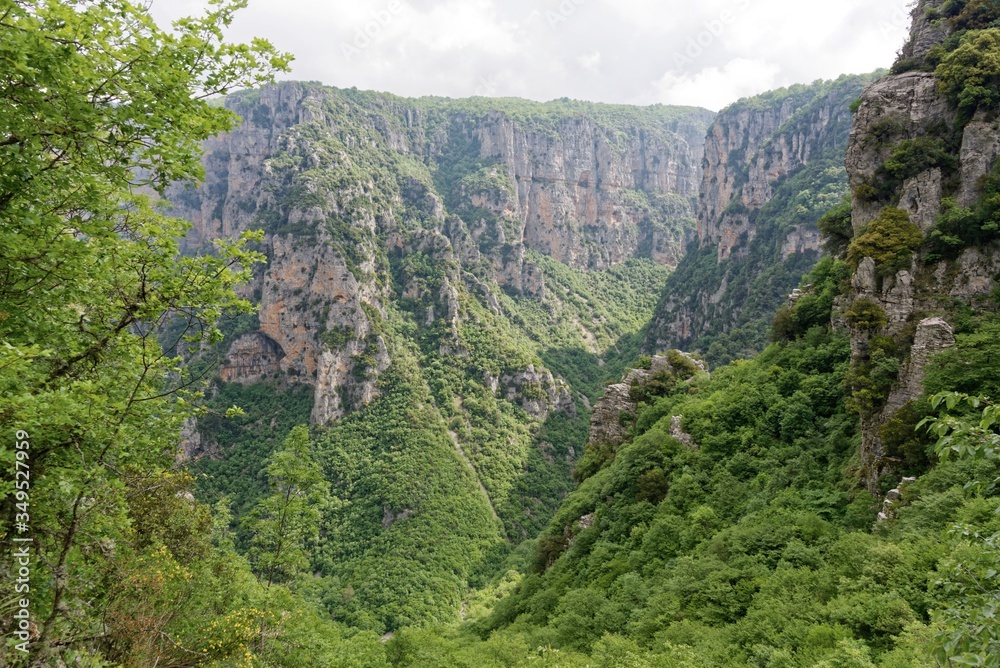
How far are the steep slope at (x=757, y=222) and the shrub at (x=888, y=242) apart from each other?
60.2m

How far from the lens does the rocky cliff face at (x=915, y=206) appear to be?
47.8 feet

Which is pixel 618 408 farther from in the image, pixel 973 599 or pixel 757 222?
pixel 757 222

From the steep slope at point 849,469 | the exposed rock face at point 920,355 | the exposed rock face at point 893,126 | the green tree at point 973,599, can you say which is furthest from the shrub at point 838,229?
the green tree at point 973,599

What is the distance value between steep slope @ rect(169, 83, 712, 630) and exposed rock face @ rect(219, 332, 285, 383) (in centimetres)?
36

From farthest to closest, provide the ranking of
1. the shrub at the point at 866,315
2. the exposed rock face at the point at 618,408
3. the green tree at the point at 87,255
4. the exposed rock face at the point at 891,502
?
the exposed rock face at the point at 618,408 → the shrub at the point at 866,315 → the exposed rock face at the point at 891,502 → the green tree at the point at 87,255

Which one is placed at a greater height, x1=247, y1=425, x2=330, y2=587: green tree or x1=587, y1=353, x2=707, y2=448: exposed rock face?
x1=587, y1=353, x2=707, y2=448: exposed rock face

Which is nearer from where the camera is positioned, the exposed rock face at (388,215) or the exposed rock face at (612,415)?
the exposed rock face at (612,415)

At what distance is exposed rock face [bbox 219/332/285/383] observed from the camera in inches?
3346

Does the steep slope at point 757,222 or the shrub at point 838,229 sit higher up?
the steep slope at point 757,222

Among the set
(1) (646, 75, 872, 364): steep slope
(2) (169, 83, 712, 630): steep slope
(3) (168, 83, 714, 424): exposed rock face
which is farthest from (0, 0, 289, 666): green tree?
(1) (646, 75, 872, 364): steep slope

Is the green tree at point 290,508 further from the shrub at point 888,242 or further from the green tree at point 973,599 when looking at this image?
the shrub at point 888,242

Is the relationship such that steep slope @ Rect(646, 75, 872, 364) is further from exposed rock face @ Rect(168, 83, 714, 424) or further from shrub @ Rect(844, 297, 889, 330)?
shrub @ Rect(844, 297, 889, 330)

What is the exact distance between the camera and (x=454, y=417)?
8156 centimetres

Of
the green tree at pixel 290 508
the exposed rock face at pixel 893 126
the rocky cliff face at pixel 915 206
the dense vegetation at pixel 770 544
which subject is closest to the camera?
the dense vegetation at pixel 770 544
